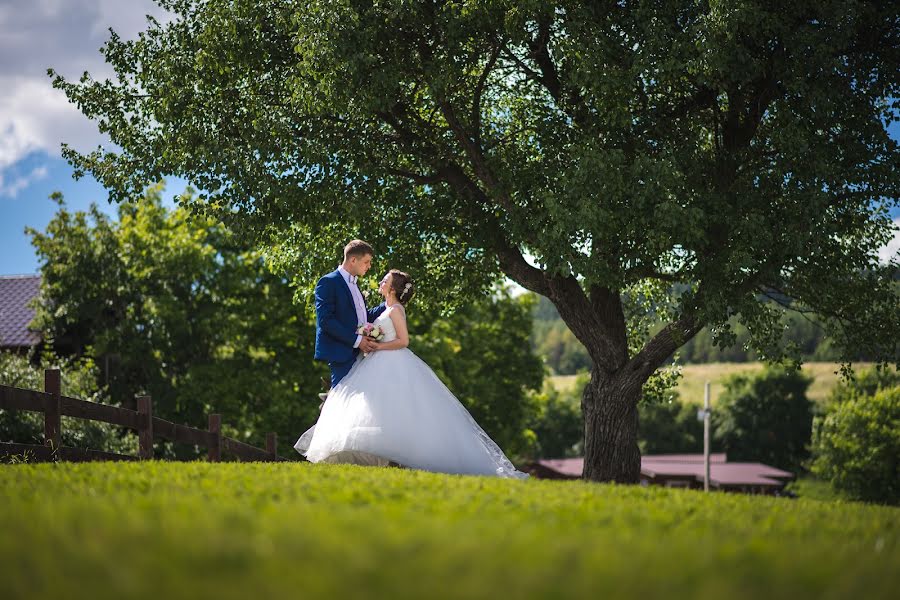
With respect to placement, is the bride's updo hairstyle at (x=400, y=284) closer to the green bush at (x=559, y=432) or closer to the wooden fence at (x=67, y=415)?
the wooden fence at (x=67, y=415)

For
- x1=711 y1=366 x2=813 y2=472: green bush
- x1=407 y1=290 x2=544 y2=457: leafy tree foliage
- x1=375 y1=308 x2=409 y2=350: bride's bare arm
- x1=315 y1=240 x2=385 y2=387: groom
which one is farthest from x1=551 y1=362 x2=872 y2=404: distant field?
x1=315 y1=240 x2=385 y2=387: groom

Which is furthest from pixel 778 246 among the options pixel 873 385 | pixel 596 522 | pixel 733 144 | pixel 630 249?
pixel 873 385

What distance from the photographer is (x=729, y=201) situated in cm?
1457

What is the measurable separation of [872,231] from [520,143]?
7.61 metres

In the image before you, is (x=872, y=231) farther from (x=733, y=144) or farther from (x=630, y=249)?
(x=630, y=249)

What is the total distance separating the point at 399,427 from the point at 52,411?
453 centimetres

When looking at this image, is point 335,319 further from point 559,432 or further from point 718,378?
point 718,378

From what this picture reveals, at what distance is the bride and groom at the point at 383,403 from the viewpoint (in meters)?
10.5

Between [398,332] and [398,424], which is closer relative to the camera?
[398,424]

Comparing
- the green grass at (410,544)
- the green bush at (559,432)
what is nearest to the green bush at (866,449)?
the green bush at (559,432)

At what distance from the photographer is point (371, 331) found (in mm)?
11219

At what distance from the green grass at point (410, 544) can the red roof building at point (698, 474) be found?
2430 inches

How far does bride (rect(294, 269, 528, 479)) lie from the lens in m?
10.5

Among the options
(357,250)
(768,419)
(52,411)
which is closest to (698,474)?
(768,419)
